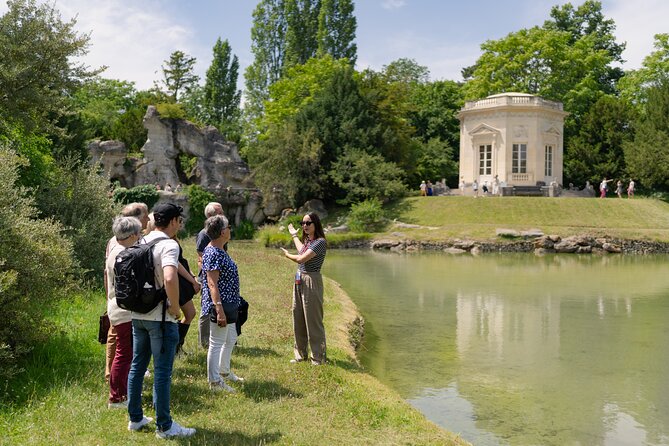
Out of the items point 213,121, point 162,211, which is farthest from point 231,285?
point 213,121

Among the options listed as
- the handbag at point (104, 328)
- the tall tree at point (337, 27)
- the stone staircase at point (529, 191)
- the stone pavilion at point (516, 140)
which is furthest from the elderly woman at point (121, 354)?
the tall tree at point (337, 27)

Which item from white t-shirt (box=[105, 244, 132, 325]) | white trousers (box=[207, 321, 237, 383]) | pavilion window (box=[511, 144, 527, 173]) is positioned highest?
pavilion window (box=[511, 144, 527, 173])

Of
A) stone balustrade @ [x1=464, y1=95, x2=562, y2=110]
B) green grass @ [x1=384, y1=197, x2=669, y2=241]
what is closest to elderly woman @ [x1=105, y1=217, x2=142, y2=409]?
green grass @ [x1=384, y1=197, x2=669, y2=241]

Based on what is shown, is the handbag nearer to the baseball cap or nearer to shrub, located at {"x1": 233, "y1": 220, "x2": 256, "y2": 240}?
the baseball cap

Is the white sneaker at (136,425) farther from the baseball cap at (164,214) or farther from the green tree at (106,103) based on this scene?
the green tree at (106,103)

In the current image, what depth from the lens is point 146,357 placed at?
4.93 metres

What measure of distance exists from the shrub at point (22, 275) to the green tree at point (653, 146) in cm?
4132

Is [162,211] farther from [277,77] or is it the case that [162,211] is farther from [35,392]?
[277,77]

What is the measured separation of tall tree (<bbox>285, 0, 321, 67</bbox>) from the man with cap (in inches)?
2078

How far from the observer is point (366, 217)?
120ft

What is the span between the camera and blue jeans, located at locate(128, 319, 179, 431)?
4.79 m

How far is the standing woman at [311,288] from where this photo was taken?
723 centimetres

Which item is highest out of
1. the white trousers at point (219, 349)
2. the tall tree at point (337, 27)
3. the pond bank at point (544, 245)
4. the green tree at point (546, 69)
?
the tall tree at point (337, 27)

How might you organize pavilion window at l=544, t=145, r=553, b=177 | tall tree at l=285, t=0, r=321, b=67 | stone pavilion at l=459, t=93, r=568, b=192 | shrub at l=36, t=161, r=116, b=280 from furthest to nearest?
tall tree at l=285, t=0, r=321, b=67 < pavilion window at l=544, t=145, r=553, b=177 < stone pavilion at l=459, t=93, r=568, b=192 < shrub at l=36, t=161, r=116, b=280
